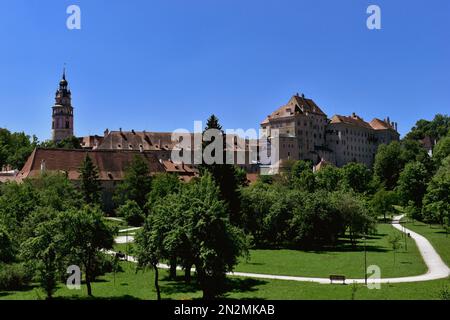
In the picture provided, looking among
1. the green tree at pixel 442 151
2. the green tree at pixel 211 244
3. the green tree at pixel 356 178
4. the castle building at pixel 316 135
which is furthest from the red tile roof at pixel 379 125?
the green tree at pixel 211 244

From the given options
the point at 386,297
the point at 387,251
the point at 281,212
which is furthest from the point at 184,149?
the point at 386,297

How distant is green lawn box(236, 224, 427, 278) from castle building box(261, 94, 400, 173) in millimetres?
72245

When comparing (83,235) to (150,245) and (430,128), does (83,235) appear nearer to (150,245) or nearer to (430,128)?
(150,245)

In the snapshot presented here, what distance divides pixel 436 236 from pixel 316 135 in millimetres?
83032

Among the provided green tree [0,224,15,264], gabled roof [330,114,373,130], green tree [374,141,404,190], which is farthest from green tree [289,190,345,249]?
gabled roof [330,114,373,130]

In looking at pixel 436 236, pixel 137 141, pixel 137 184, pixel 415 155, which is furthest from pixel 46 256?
pixel 415 155

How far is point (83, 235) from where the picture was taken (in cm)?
2725

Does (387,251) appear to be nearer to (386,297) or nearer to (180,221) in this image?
(386,297)

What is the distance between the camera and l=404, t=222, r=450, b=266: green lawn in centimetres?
4183

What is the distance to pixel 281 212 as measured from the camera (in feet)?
165

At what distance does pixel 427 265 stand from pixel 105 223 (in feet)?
75.7

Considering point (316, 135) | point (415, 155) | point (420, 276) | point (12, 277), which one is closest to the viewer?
point (12, 277)

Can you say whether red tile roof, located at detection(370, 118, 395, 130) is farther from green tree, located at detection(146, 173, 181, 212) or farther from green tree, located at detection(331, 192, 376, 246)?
green tree, located at detection(331, 192, 376, 246)

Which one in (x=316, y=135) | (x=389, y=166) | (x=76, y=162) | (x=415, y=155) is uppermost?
(x=316, y=135)
